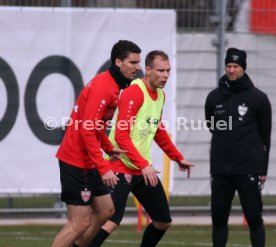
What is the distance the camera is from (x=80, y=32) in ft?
48.0

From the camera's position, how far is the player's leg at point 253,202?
1042 centimetres

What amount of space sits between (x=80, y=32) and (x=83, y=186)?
5.57 m

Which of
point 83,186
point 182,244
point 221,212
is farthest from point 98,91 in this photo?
point 182,244

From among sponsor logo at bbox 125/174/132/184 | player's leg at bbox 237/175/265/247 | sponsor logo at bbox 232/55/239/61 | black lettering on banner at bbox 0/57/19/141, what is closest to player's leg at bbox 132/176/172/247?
sponsor logo at bbox 125/174/132/184

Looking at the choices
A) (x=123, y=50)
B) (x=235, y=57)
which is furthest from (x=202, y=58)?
(x=123, y=50)

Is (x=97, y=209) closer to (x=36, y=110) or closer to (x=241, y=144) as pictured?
(x=241, y=144)

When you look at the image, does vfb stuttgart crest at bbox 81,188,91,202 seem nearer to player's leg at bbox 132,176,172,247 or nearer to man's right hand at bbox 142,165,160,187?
man's right hand at bbox 142,165,160,187

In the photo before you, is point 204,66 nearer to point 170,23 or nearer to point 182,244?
point 170,23

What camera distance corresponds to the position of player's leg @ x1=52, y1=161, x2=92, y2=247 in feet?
30.4

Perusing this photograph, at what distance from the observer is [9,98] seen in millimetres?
14477

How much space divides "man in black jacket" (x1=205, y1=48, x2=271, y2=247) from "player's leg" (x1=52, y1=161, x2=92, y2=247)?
172cm

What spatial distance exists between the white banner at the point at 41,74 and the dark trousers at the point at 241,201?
13.4 feet

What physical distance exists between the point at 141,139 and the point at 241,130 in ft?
3.50

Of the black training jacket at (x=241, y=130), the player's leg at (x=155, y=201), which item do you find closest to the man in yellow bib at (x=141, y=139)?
the player's leg at (x=155, y=201)
